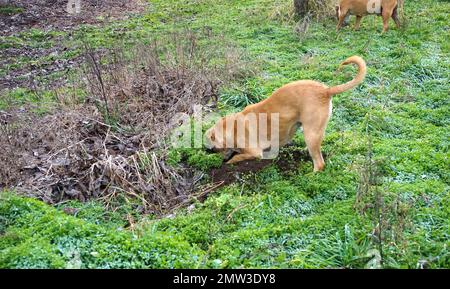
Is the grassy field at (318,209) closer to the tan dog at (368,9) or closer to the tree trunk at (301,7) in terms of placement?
the tan dog at (368,9)

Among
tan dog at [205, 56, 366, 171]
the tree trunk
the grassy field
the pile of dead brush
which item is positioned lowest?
the grassy field

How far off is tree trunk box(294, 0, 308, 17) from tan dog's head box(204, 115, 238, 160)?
6.94m

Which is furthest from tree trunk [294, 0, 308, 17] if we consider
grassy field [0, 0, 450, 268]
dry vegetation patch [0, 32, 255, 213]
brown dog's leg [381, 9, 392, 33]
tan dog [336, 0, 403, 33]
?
dry vegetation patch [0, 32, 255, 213]

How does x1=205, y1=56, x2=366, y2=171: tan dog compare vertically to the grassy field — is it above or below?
above

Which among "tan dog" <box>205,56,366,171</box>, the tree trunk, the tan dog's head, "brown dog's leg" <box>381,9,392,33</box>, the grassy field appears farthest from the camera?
the tree trunk

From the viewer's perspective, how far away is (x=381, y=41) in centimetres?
1038

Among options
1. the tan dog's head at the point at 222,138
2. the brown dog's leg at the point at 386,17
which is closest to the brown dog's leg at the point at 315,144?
the tan dog's head at the point at 222,138

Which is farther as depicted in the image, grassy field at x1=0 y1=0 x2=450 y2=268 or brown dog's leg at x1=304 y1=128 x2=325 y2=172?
brown dog's leg at x1=304 y1=128 x2=325 y2=172

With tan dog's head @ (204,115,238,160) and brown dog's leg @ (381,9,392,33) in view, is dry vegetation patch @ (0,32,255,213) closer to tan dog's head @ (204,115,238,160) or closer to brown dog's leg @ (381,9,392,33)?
tan dog's head @ (204,115,238,160)

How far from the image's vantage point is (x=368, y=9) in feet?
36.4

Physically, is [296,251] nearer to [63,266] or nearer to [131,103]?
[63,266]

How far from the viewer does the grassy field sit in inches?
164

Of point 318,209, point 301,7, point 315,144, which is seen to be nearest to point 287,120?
point 315,144
